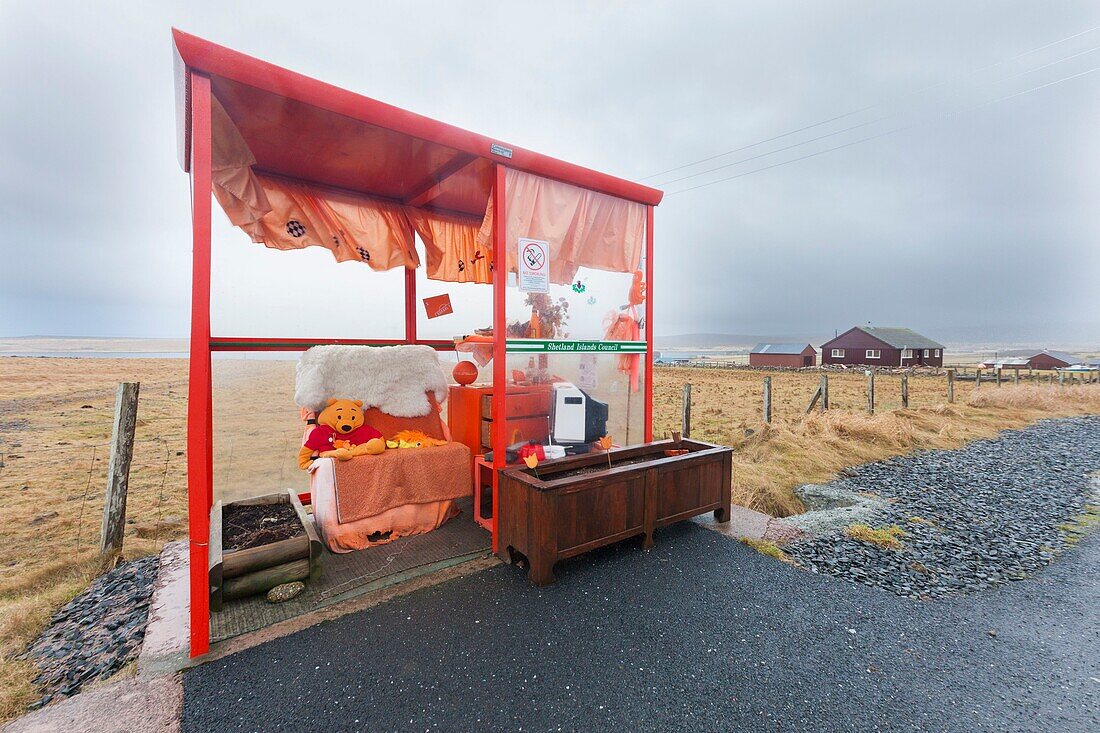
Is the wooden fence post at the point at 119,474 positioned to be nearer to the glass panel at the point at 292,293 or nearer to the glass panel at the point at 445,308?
the glass panel at the point at 292,293

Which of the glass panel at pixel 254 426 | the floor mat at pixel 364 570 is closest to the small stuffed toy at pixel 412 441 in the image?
the floor mat at pixel 364 570

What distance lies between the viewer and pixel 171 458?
7.67m

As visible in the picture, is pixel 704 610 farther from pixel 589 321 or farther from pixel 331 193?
pixel 331 193

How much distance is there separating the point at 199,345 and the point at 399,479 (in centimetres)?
171

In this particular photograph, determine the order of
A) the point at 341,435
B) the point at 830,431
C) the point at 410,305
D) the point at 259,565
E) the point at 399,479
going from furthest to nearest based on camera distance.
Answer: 1. the point at 830,431
2. the point at 410,305
3. the point at 341,435
4. the point at 399,479
5. the point at 259,565

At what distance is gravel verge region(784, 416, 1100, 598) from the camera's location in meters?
3.36

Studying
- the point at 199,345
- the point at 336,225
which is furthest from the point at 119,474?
the point at 336,225

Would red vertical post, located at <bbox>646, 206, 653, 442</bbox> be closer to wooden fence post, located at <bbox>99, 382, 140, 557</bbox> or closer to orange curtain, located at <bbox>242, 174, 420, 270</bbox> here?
orange curtain, located at <bbox>242, 174, 420, 270</bbox>

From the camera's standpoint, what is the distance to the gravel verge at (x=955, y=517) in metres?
3.36

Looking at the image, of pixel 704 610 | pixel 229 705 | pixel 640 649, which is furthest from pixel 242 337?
pixel 704 610

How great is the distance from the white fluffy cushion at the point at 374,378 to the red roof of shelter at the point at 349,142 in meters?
1.56

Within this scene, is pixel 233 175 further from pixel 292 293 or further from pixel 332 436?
pixel 332 436

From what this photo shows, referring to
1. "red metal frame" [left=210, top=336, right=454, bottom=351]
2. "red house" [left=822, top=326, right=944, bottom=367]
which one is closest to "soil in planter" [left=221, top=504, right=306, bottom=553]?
"red metal frame" [left=210, top=336, right=454, bottom=351]

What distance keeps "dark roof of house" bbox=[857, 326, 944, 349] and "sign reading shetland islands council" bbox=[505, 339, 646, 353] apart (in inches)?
1757
